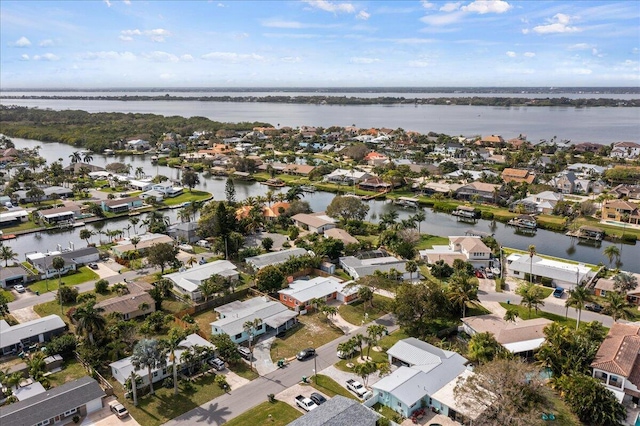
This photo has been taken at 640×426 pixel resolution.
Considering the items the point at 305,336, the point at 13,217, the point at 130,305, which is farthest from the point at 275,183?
the point at 305,336

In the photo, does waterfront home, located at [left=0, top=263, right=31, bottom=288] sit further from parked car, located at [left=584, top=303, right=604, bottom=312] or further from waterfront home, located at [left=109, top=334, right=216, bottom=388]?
parked car, located at [left=584, top=303, right=604, bottom=312]

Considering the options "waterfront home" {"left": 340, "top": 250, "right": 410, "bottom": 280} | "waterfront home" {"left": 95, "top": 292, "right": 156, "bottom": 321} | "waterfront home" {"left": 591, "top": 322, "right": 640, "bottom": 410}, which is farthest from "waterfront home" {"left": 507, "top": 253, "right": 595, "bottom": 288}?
"waterfront home" {"left": 95, "top": 292, "right": 156, "bottom": 321}

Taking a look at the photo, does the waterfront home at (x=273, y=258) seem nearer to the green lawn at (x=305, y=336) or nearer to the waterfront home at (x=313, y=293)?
the waterfront home at (x=313, y=293)

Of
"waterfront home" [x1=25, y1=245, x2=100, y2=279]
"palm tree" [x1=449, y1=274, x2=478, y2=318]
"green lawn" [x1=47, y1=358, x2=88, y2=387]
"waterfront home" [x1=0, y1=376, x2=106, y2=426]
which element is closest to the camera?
"waterfront home" [x1=0, y1=376, x2=106, y2=426]

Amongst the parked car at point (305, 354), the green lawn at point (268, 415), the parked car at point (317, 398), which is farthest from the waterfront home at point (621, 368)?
the green lawn at point (268, 415)

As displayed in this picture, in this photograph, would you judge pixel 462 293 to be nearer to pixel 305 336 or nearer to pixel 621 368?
pixel 621 368

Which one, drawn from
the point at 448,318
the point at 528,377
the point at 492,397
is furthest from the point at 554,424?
the point at 448,318

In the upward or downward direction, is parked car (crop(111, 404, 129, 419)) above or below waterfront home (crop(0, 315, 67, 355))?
below
